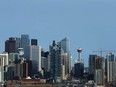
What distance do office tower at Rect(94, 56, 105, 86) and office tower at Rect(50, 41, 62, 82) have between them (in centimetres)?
499

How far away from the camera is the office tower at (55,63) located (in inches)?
3414

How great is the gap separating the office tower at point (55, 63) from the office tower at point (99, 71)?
16.4 ft

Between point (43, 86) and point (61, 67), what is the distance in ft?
61.3

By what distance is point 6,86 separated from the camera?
234 ft

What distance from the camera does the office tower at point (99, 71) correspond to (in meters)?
82.4

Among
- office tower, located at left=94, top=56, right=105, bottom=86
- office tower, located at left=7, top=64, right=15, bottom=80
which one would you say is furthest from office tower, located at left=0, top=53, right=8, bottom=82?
office tower, located at left=94, top=56, right=105, bottom=86

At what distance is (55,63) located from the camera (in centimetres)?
8906

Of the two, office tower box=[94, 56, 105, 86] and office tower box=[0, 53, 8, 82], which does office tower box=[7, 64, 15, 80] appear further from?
office tower box=[94, 56, 105, 86]

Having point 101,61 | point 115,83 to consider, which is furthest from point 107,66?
point 115,83

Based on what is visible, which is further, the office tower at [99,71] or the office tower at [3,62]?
the office tower at [3,62]

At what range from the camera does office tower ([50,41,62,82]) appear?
86713mm

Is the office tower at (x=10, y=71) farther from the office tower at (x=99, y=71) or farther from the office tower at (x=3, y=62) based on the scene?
the office tower at (x=99, y=71)

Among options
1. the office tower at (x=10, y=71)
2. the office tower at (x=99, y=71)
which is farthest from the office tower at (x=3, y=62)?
the office tower at (x=99, y=71)

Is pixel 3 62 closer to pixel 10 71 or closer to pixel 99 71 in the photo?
pixel 10 71
